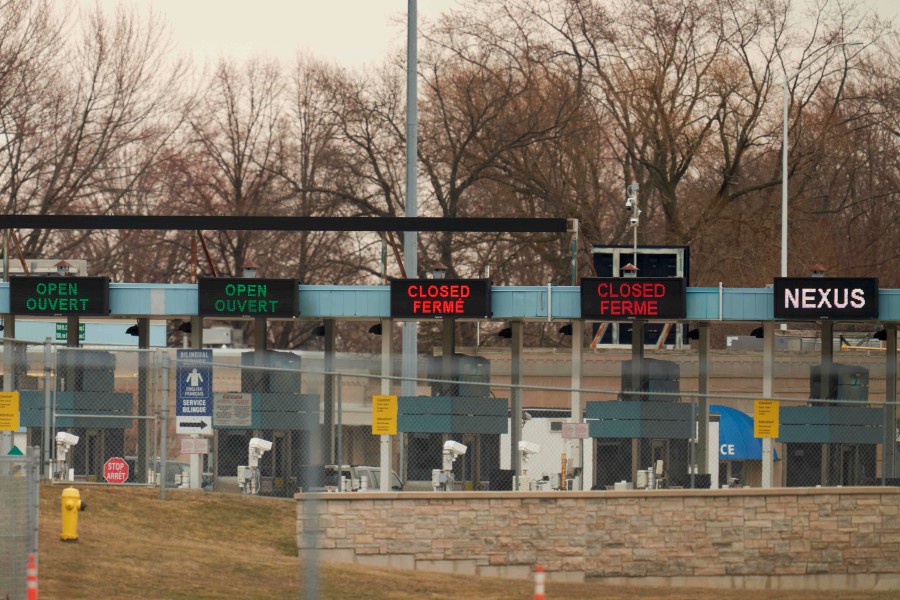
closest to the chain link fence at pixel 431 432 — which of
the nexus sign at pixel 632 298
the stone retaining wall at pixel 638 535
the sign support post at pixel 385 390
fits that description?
the sign support post at pixel 385 390

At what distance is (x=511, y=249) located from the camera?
152 ft

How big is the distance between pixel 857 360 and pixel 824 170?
11711mm

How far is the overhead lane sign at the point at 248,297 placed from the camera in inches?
1019

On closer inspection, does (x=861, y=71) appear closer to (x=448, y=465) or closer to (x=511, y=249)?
(x=511, y=249)

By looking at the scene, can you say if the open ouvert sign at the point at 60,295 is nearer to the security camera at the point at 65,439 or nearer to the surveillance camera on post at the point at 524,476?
the security camera at the point at 65,439

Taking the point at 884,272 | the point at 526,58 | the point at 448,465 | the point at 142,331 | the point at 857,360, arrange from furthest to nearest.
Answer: the point at 884,272 < the point at 526,58 < the point at 857,360 < the point at 142,331 < the point at 448,465

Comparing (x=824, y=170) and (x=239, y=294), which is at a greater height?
(x=824, y=170)

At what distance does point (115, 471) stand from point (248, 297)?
439cm

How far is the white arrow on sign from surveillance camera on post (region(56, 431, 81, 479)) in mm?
2280

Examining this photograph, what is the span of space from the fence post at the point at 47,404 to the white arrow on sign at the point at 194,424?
1.66m

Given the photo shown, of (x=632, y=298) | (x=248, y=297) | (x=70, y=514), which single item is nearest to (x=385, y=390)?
(x=248, y=297)

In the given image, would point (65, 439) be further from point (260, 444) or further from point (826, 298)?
point (826, 298)

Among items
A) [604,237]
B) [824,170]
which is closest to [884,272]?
[824,170]

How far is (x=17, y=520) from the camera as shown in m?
16.0
